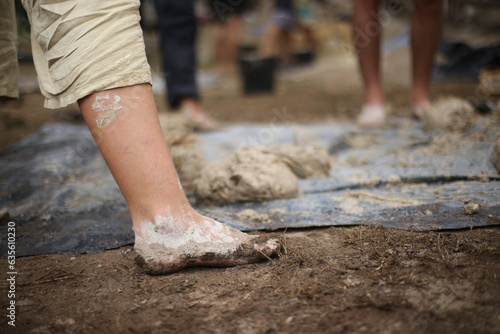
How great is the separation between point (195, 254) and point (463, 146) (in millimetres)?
1542

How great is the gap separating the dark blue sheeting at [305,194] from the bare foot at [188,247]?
0.24 metres

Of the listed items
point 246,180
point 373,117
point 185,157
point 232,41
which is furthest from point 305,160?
point 232,41

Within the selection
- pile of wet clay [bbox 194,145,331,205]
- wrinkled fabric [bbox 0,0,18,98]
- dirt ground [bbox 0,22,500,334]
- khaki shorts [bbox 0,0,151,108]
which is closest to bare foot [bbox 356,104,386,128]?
pile of wet clay [bbox 194,145,331,205]

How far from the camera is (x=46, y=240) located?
1.38 meters

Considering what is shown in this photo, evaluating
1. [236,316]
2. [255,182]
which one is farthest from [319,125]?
[236,316]

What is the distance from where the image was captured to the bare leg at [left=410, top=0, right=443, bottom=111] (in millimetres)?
2668

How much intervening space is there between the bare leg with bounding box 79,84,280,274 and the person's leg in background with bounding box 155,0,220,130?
1682 millimetres

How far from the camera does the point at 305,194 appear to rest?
5.56 feet

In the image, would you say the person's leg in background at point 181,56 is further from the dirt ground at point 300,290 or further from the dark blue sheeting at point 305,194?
the dirt ground at point 300,290

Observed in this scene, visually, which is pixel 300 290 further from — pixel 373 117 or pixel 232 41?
pixel 232 41

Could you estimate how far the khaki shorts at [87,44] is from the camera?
108 centimetres

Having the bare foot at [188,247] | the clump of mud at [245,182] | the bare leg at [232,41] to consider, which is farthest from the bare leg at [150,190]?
the bare leg at [232,41]

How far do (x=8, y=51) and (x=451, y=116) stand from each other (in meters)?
2.24

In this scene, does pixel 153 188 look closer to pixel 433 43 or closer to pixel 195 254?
pixel 195 254
